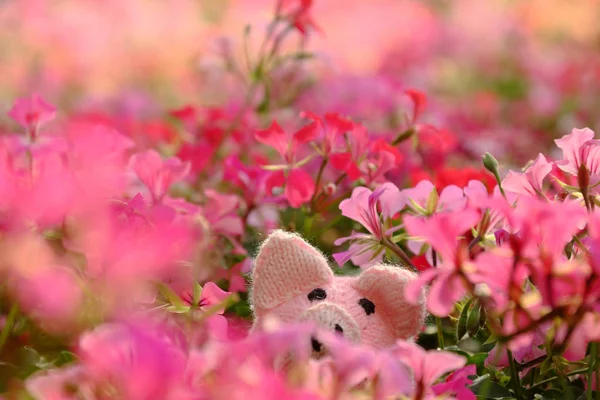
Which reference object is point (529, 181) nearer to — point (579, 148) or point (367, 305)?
point (579, 148)

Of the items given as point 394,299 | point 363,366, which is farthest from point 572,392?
point 363,366

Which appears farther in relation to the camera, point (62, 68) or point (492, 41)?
point (492, 41)

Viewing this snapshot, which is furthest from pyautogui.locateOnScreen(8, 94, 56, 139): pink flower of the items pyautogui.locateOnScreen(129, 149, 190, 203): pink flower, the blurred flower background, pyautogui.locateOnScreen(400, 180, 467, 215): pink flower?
the blurred flower background

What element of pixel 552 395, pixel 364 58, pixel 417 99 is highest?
pixel 417 99

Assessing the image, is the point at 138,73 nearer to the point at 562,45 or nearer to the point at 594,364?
the point at 562,45

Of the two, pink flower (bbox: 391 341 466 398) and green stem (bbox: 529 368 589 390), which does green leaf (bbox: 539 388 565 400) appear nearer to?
green stem (bbox: 529 368 589 390)

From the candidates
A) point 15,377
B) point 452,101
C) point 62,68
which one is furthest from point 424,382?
point 62,68
